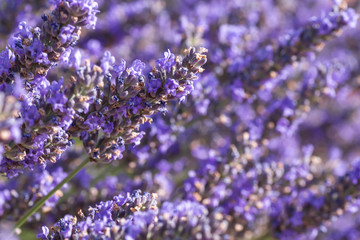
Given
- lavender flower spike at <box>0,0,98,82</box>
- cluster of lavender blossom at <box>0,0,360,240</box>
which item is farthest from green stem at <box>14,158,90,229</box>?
lavender flower spike at <box>0,0,98,82</box>

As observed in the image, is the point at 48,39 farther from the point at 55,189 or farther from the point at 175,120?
the point at 175,120

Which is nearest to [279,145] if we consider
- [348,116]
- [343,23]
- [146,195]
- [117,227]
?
[348,116]

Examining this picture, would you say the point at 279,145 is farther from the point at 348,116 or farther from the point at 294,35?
the point at 294,35

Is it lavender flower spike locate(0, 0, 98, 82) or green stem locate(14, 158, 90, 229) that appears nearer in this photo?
lavender flower spike locate(0, 0, 98, 82)

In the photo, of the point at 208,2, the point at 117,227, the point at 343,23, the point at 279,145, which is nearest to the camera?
the point at 117,227

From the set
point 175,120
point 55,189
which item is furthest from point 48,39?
point 175,120

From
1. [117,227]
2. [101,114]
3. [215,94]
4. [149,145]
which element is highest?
[215,94]

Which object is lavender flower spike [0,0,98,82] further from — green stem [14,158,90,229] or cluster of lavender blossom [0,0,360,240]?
green stem [14,158,90,229]

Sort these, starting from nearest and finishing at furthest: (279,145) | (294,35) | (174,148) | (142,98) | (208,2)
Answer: (142,98) < (294,35) < (174,148) < (279,145) < (208,2)
